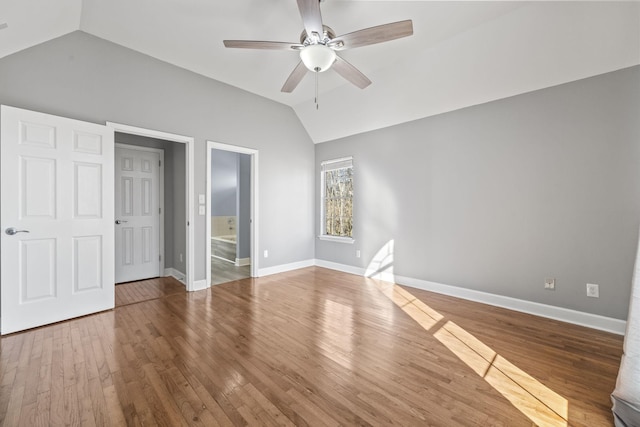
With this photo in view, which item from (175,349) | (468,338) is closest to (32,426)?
(175,349)

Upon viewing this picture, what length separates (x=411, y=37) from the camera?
9.52 ft

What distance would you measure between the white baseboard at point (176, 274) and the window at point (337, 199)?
263 centimetres

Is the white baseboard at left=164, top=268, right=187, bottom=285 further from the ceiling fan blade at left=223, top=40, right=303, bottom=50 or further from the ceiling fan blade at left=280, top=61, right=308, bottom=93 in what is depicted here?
the ceiling fan blade at left=223, top=40, right=303, bottom=50

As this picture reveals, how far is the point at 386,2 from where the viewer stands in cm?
240

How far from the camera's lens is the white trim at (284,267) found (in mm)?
4742

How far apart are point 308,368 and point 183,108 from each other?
3.70 metres

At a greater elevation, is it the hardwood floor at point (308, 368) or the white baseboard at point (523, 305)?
the white baseboard at point (523, 305)

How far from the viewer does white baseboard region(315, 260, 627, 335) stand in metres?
2.61

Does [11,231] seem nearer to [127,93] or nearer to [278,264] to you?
[127,93]

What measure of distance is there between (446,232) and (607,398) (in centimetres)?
224

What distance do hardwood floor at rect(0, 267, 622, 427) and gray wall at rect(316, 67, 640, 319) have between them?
576 millimetres

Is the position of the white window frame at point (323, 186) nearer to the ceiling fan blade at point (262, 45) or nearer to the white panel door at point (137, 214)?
the ceiling fan blade at point (262, 45)

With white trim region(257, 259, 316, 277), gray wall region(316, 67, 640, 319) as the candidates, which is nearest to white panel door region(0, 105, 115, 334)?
white trim region(257, 259, 316, 277)

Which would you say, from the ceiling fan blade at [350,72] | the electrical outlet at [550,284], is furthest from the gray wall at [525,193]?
the ceiling fan blade at [350,72]
